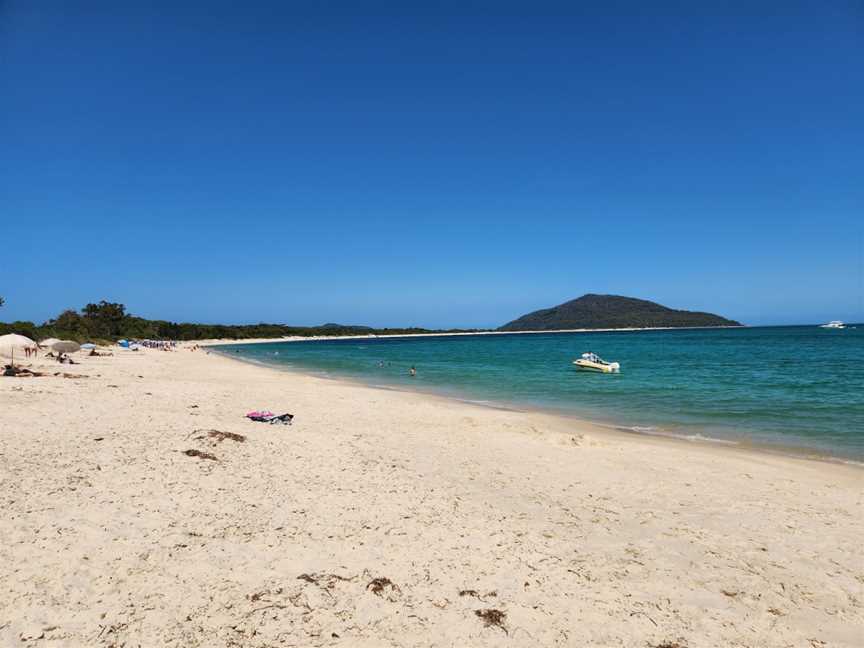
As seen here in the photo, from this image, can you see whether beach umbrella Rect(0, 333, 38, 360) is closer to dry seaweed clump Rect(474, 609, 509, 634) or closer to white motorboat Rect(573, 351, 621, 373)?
dry seaweed clump Rect(474, 609, 509, 634)

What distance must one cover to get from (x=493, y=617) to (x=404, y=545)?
1744mm

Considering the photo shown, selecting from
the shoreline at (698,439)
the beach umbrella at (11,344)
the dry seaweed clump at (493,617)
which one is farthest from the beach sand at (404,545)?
the beach umbrella at (11,344)

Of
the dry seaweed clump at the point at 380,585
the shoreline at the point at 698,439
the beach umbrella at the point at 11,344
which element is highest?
the beach umbrella at the point at 11,344

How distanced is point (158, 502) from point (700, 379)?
32444 mm

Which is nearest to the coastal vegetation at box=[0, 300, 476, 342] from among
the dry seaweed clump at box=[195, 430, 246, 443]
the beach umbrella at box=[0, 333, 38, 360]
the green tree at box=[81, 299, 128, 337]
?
the green tree at box=[81, 299, 128, 337]

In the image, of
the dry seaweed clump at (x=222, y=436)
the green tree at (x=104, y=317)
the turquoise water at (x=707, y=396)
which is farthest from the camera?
the green tree at (x=104, y=317)

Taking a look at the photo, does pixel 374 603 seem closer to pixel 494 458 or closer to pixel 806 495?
pixel 494 458

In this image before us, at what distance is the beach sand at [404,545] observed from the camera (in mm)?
4672

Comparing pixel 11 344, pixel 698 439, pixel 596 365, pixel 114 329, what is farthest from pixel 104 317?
pixel 698 439

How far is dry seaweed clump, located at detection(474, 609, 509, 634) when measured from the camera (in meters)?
4.75

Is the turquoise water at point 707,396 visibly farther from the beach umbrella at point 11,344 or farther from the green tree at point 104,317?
the green tree at point 104,317

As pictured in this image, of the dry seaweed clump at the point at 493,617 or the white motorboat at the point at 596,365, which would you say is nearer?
the dry seaweed clump at the point at 493,617

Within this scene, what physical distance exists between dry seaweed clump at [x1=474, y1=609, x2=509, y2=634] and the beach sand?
0.06ft

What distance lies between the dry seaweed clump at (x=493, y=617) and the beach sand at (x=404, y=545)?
0.8 inches
